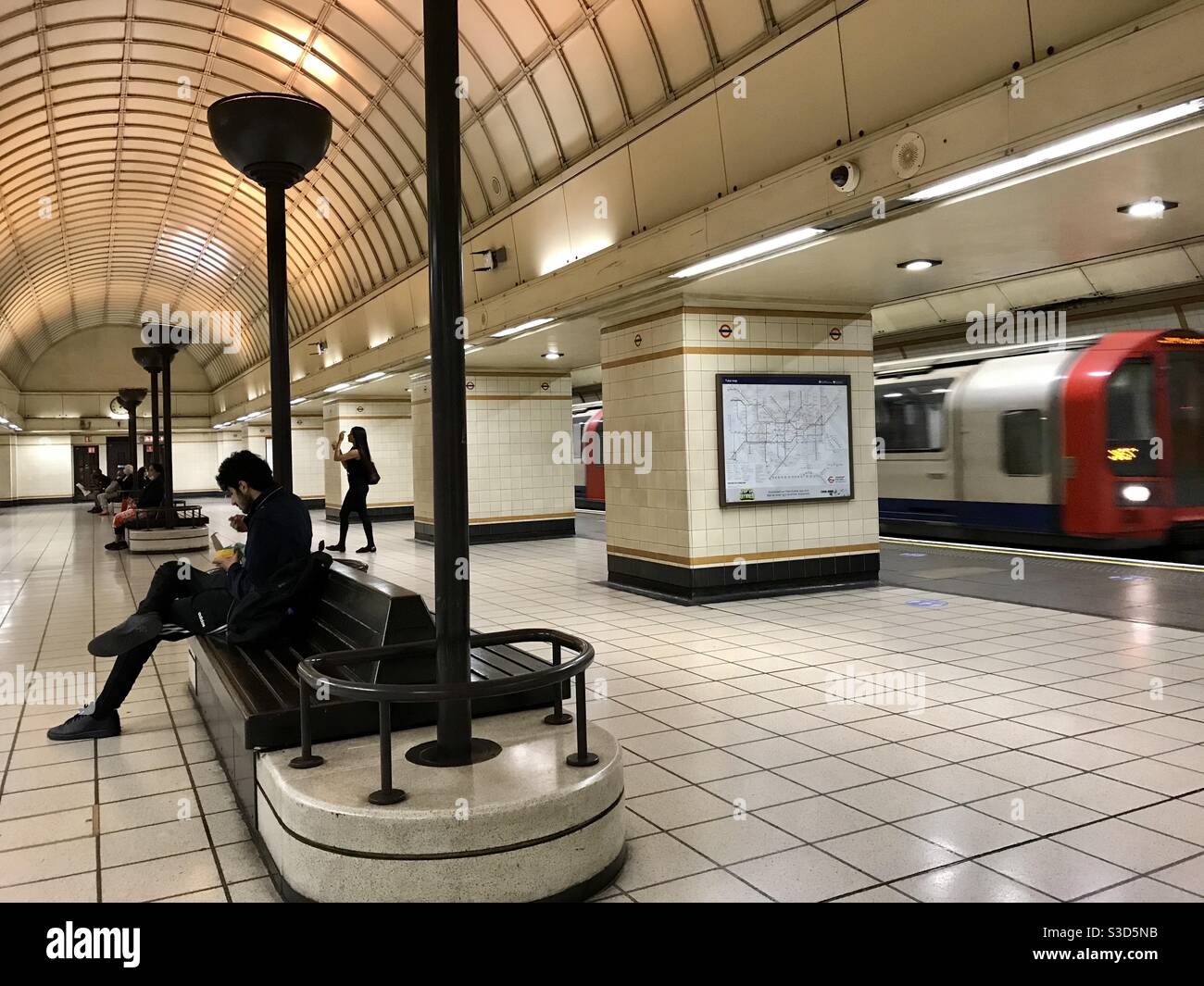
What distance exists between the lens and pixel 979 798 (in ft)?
12.2

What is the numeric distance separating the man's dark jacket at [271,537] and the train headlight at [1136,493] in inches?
397

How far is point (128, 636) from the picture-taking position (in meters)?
4.71

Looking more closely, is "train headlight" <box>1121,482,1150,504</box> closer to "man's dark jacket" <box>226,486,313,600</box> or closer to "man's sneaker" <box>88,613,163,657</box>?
"man's dark jacket" <box>226,486,313,600</box>

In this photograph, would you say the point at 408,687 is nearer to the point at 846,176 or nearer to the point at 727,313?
the point at 846,176

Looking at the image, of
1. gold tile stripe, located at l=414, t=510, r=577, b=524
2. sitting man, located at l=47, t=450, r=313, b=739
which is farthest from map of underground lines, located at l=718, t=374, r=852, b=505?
gold tile stripe, located at l=414, t=510, r=577, b=524

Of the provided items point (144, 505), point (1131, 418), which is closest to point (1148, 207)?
point (1131, 418)

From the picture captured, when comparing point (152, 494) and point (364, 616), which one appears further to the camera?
point (152, 494)

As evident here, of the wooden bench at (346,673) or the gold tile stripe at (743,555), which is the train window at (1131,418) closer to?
the gold tile stripe at (743,555)

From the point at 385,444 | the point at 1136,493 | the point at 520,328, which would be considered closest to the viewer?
the point at 1136,493

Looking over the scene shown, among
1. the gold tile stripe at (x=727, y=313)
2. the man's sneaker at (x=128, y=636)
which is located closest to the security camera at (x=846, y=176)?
the gold tile stripe at (x=727, y=313)

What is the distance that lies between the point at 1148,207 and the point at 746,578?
4.74 metres

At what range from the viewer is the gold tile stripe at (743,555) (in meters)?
8.97
